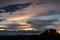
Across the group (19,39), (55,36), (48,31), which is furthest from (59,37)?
(19,39)

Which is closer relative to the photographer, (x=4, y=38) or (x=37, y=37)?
(x=37, y=37)

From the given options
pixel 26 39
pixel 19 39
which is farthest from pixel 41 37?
pixel 19 39

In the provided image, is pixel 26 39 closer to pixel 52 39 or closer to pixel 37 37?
pixel 37 37

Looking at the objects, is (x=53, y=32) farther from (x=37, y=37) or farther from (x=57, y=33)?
(x=37, y=37)

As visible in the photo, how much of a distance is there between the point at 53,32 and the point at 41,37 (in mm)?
1344

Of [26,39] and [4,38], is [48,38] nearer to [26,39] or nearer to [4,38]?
[26,39]

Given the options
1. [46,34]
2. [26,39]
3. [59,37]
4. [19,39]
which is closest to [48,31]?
[46,34]

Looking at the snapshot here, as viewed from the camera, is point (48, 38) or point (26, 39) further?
point (26, 39)

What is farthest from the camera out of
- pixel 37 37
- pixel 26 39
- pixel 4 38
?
pixel 4 38

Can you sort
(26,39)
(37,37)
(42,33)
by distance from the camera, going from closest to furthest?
(42,33) → (37,37) → (26,39)

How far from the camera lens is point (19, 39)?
2322 cm

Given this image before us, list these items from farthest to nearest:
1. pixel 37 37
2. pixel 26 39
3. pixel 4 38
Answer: pixel 4 38, pixel 26 39, pixel 37 37

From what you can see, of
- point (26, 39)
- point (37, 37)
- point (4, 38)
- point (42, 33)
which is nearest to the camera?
point (42, 33)

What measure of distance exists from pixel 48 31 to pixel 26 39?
4.22m
